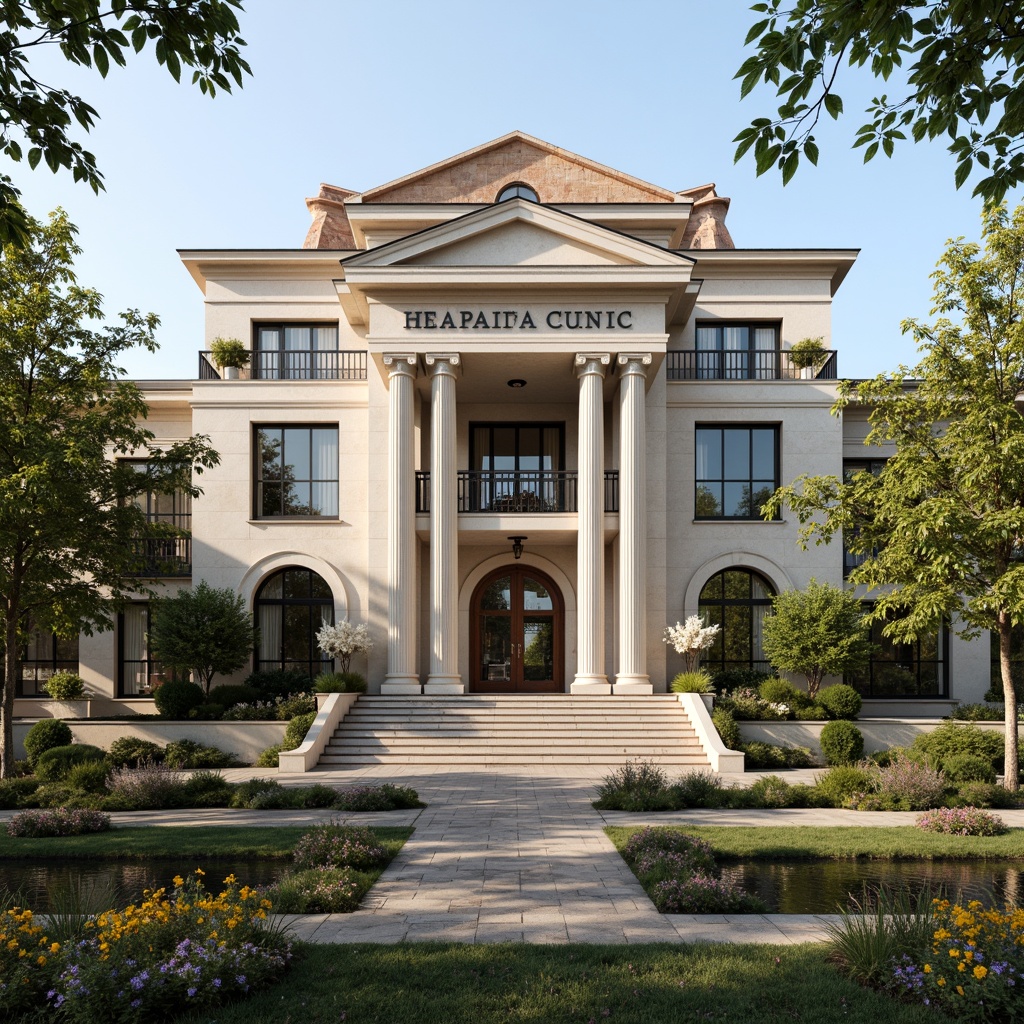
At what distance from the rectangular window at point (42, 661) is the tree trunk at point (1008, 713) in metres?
25.5

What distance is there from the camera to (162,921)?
7043mm

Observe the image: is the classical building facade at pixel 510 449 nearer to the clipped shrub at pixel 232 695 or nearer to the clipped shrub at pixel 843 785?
the clipped shrub at pixel 232 695

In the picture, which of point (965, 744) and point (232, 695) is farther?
point (232, 695)

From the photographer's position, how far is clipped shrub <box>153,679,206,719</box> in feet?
76.6

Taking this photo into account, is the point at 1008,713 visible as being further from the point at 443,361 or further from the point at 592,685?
the point at 443,361

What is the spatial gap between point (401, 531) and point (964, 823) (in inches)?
599

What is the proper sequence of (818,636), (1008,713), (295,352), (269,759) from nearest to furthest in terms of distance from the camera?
1. (1008,713)
2. (269,759)
3. (818,636)
4. (295,352)

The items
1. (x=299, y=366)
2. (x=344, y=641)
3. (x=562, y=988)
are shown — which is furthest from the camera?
(x=299, y=366)

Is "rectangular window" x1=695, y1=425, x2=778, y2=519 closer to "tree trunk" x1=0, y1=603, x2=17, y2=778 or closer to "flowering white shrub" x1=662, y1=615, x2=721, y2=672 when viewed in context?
"flowering white shrub" x1=662, y1=615, x2=721, y2=672

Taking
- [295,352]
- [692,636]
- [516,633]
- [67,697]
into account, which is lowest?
[67,697]

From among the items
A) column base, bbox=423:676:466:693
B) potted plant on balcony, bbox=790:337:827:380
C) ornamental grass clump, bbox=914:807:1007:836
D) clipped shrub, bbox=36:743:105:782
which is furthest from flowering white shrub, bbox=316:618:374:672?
ornamental grass clump, bbox=914:807:1007:836

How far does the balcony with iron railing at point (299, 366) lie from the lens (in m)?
28.4

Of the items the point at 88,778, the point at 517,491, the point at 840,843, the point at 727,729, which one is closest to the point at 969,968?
the point at 840,843

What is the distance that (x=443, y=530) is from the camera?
24328mm
